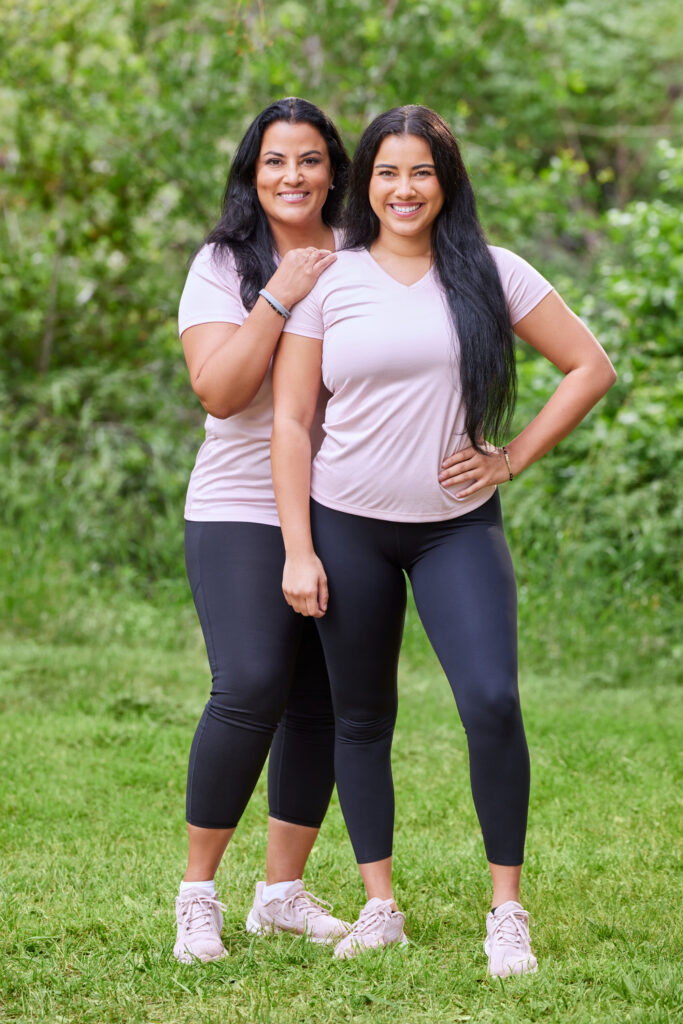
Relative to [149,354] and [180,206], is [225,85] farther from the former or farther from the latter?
[149,354]

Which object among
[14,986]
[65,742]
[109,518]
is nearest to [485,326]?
[14,986]

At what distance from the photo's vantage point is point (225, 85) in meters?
7.35

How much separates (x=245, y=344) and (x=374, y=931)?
1305 millimetres

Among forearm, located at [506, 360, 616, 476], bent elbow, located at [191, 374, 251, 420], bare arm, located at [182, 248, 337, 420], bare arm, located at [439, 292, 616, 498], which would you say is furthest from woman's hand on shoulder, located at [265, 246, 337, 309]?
forearm, located at [506, 360, 616, 476]

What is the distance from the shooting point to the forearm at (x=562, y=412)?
2572 millimetres

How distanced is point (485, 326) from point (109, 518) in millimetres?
4766

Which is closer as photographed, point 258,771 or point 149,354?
point 258,771

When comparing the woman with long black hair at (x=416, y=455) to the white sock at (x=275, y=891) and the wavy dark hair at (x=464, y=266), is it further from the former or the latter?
the white sock at (x=275, y=891)

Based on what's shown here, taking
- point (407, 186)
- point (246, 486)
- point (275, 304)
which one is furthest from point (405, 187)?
point (246, 486)

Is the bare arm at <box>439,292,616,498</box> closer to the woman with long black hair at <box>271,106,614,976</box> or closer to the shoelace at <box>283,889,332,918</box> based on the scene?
the woman with long black hair at <box>271,106,614,976</box>

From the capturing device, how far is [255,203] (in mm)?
2682

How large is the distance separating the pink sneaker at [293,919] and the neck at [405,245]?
1.49 meters

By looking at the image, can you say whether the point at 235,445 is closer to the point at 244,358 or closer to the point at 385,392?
the point at 244,358

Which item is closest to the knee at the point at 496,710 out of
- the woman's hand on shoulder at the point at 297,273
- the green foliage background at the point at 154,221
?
the woman's hand on shoulder at the point at 297,273
